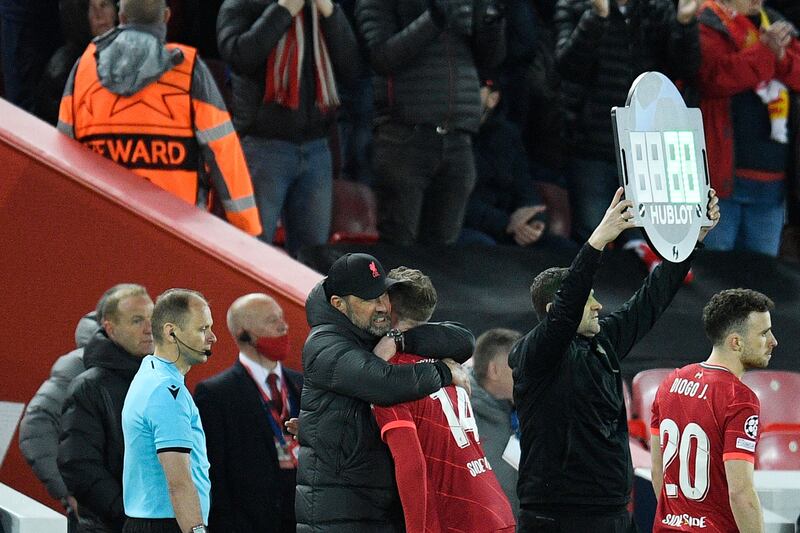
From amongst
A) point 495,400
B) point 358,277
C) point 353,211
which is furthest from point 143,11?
point 358,277

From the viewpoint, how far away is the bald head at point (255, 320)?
6309 millimetres

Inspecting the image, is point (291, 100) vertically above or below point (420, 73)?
below

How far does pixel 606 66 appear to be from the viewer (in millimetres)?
9016

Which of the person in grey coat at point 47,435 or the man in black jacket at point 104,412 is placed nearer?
the man in black jacket at point 104,412

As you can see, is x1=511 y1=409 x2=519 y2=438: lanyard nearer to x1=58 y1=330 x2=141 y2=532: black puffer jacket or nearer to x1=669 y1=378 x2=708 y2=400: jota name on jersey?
x1=669 y1=378 x2=708 y2=400: jota name on jersey

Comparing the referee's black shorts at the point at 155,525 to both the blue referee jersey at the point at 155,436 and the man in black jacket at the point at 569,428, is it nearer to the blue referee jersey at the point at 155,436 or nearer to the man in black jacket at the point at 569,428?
the blue referee jersey at the point at 155,436

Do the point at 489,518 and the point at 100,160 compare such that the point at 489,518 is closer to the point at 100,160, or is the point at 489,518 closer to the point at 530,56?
the point at 100,160

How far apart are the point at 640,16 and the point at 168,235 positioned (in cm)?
339

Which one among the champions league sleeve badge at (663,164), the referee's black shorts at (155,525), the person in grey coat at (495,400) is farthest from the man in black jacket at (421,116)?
the referee's black shorts at (155,525)

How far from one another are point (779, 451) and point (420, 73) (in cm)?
279

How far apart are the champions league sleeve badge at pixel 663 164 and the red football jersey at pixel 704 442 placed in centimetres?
44

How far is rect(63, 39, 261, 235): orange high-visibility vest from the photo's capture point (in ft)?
24.6

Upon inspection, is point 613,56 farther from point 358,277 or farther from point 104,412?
point 358,277

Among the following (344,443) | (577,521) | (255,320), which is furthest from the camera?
(255,320)
